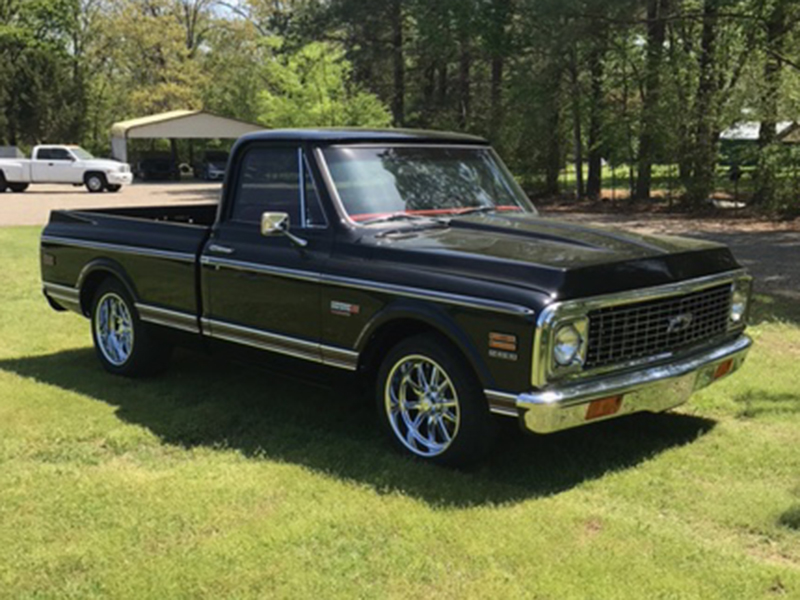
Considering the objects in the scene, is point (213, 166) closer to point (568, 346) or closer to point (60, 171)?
point (60, 171)

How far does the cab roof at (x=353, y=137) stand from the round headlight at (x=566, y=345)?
2.02 meters

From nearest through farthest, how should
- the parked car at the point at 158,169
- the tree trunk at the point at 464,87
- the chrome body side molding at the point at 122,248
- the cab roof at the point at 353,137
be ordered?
1. the cab roof at the point at 353,137
2. the chrome body side molding at the point at 122,248
3. the tree trunk at the point at 464,87
4. the parked car at the point at 158,169

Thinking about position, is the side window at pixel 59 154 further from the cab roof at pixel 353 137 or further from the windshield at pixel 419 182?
the windshield at pixel 419 182

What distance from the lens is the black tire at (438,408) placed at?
4.46 meters

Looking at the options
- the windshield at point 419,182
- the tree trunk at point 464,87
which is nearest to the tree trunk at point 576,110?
the tree trunk at point 464,87

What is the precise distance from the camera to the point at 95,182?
34.9 meters

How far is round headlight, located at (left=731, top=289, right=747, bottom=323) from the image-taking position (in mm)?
5242

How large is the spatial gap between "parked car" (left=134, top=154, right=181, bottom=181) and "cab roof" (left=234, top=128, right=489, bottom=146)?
4251 centimetres

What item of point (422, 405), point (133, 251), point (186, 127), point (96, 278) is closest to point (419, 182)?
point (422, 405)

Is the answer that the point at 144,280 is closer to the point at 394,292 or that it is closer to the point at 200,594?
the point at 394,292

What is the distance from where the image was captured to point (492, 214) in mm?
5711

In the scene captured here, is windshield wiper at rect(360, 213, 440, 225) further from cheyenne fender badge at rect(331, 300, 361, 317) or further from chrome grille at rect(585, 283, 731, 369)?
chrome grille at rect(585, 283, 731, 369)

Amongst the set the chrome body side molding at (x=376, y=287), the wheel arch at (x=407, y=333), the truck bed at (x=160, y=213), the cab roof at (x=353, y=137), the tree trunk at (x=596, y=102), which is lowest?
the wheel arch at (x=407, y=333)

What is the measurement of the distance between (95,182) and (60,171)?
144 cm
